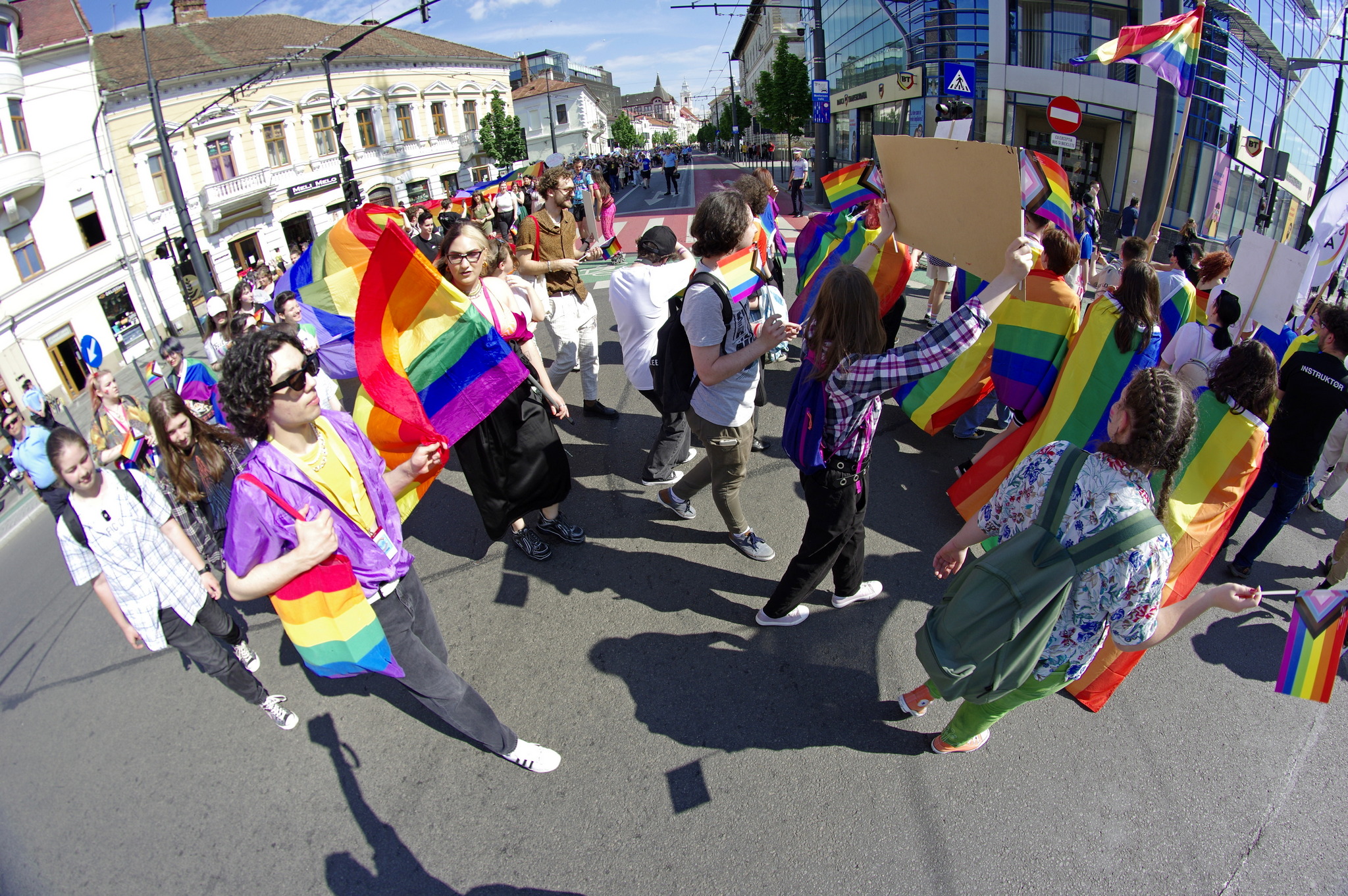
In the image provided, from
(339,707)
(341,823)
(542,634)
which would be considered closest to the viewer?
(341,823)

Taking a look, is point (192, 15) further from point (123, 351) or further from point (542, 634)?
point (542, 634)

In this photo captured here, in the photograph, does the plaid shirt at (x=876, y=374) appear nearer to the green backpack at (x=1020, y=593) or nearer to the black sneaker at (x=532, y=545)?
the green backpack at (x=1020, y=593)

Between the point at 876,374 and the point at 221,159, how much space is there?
33.3 m

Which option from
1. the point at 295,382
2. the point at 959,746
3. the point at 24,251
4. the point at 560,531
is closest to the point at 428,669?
the point at 295,382

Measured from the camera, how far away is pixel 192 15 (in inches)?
1176

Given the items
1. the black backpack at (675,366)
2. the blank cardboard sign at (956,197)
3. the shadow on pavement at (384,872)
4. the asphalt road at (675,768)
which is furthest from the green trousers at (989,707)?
the black backpack at (675,366)

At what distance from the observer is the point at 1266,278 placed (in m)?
3.26

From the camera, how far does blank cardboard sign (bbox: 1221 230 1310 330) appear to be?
307 centimetres

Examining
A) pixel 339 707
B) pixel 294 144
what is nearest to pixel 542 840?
pixel 339 707

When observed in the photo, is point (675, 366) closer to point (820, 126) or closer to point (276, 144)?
point (820, 126)

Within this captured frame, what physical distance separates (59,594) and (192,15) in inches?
1521

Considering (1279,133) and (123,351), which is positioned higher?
(1279,133)

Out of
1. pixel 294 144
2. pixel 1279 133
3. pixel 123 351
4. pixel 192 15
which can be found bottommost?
pixel 123 351

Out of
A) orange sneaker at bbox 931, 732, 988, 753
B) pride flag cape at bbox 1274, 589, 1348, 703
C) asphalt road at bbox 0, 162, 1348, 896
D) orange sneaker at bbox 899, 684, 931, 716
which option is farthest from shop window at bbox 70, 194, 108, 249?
pride flag cape at bbox 1274, 589, 1348, 703
